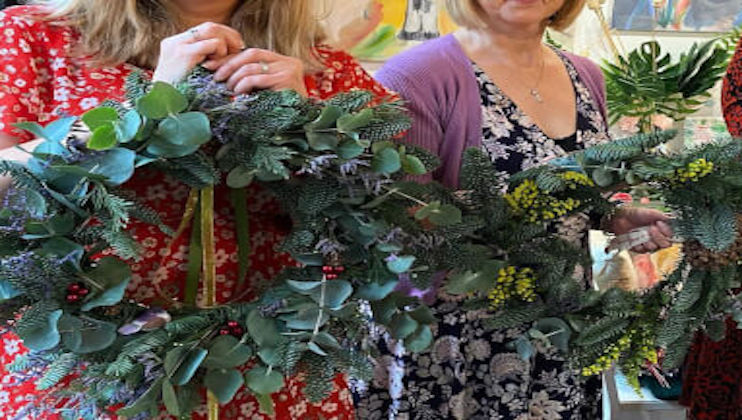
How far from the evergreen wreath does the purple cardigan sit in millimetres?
219

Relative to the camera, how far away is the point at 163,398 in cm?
73

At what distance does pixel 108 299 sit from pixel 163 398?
0.11 m

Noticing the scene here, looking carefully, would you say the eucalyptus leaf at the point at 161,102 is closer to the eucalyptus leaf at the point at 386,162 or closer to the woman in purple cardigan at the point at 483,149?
the eucalyptus leaf at the point at 386,162

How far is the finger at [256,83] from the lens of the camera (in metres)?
0.78

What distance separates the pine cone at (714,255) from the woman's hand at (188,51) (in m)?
0.62

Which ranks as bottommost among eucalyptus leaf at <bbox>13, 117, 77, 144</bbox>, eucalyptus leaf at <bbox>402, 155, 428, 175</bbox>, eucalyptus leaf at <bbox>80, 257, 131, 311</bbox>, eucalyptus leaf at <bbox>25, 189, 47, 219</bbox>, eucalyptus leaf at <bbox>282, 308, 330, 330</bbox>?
eucalyptus leaf at <bbox>282, 308, 330, 330</bbox>

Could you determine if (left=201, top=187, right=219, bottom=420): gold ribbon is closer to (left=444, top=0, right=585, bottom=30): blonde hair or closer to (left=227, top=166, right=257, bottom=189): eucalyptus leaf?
(left=227, top=166, right=257, bottom=189): eucalyptus leaf

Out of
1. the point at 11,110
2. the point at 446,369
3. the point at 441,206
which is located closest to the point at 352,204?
the point at 441,206

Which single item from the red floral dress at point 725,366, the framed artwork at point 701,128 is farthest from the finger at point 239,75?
the framed artwork at point 701,128

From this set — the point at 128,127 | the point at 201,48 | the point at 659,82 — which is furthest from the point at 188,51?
the point at 659,82

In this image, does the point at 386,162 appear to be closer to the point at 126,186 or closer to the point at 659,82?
the point at 126,186

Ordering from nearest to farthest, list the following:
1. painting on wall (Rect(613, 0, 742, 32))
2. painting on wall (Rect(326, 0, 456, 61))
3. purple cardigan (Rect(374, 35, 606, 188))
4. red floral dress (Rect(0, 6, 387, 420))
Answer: red floral dress (Rect(0, 6, 387, 420)) → purple cardigan (Rect(374, 35, 606, 188)) → painting on wall (Rect(326, 0, 456, 61)) → painting on wall (Rect(613, 0, 742, 32))

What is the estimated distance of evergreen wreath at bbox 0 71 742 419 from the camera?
71 centimetres

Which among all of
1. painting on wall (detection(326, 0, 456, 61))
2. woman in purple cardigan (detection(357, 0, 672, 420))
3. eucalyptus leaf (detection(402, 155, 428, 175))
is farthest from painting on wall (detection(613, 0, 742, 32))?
eucalyptus leaf (detection(402, 155, 428, 175))
